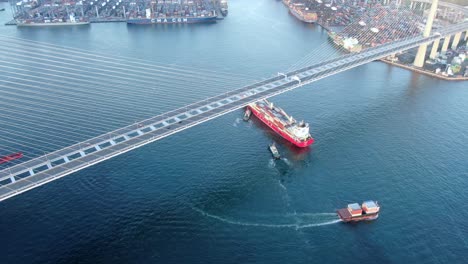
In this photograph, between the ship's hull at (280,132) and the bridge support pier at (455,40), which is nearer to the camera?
the ship's hull at (280,132)

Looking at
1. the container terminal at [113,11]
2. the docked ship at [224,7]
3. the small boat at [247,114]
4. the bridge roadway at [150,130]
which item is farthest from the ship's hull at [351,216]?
the docked ship at [224,7]

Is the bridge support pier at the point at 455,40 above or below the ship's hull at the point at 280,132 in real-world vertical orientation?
above

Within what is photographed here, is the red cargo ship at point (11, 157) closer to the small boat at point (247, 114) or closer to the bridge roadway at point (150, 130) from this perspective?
the bridge roadway at point (150, 130)

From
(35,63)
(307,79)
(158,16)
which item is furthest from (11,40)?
(307,79)

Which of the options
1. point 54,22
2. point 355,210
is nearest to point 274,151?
point 355,210

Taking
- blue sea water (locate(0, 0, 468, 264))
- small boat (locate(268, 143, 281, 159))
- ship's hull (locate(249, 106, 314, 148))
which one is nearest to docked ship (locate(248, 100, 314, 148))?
ship's hull (locate(249, 106, 314, 148))

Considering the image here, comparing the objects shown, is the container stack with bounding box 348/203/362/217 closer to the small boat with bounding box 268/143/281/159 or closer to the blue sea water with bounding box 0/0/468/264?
the blue sea water with bounding box 0/0/468/264
